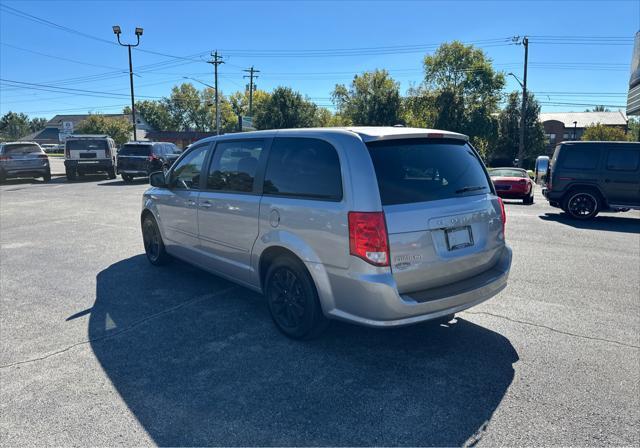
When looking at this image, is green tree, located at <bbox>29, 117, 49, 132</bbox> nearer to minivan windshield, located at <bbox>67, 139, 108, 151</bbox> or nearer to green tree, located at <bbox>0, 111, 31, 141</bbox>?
green tree, located at <bbox>0, 111, 31, 141</bbox>

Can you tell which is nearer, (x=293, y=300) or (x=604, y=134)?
(x=293, y=300)

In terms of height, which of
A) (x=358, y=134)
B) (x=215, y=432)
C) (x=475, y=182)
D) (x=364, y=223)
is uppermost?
(x=358, y=134)

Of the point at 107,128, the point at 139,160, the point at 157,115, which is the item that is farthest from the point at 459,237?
the point at 157,115

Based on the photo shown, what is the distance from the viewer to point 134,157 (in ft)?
65.7

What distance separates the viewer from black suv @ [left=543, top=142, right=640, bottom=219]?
1063cm

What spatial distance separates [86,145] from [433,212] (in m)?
21.1

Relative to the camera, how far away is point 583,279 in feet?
19.3

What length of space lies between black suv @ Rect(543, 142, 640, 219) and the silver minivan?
27.5ft

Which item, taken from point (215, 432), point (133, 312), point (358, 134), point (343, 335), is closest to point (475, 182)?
point (358, 134)

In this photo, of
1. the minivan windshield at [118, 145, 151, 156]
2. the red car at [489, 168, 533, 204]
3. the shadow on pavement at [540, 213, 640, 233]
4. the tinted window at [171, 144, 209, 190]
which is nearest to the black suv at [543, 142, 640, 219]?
the shadow on pavement at [540, 213, 640, 233]

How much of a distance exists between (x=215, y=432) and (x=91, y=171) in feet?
70.5

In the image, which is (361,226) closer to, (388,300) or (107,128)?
(388,300)

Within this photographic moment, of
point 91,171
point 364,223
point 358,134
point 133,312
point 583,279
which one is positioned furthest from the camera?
point 91,171

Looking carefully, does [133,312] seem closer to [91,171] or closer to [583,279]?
[583,279]
